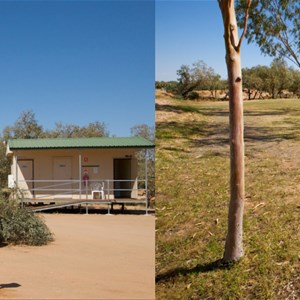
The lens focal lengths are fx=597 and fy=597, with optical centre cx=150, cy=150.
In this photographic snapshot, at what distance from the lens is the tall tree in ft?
14.9

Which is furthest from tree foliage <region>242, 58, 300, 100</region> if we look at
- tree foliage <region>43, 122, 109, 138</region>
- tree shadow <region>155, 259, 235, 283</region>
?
tree foliage <region>43, 122, 109, 138</region>

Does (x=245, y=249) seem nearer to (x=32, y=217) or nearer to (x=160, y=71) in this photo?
(x=160, y=71)

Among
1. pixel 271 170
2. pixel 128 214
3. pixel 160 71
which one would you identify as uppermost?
pixel 160 71

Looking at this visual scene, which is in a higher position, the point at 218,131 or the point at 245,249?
Answer: the point at 218,131

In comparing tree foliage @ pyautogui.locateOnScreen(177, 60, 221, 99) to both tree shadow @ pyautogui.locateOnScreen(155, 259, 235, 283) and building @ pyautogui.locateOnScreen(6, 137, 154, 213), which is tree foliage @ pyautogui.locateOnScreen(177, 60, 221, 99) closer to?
tree shadow @ pyautogui.locateOnScreen(155, 259, 235, 283)

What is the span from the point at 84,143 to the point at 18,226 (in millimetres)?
5142

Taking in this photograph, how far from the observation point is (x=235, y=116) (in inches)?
147

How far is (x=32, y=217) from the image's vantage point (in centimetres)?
839

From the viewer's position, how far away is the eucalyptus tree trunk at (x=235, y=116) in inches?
147

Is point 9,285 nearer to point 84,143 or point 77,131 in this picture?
point 84,143

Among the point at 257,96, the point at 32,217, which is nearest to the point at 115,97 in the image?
the point at 32,217

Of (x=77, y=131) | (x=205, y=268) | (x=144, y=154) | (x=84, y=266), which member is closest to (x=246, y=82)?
(x=205, y=268)

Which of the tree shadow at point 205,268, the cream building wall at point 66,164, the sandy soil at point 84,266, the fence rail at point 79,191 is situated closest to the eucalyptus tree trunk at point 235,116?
the tree shadow at point 205,268

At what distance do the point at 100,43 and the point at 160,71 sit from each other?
848cm
